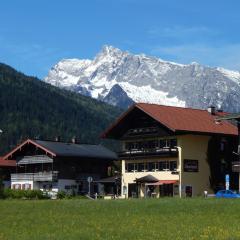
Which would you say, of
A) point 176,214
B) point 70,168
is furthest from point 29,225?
point 70,168

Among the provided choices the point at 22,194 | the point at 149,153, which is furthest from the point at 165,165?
the point at 22,194

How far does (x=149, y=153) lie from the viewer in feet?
266

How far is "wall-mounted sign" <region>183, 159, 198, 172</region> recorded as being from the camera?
77.8 m

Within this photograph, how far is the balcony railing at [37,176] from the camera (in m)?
94.8

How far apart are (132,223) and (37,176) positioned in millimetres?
73150

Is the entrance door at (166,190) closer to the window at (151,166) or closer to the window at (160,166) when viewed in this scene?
the window at (160,166)

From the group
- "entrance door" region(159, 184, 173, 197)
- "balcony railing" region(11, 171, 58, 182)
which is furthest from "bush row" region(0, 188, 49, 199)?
"balcony railing" region(11, 171, 58, 182)

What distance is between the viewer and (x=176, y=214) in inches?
1211

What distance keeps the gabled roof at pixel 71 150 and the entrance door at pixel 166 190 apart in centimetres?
1898

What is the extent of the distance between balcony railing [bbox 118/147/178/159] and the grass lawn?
135 feet

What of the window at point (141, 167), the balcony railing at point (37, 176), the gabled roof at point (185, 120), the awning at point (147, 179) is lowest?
the awning at point (147, 179)

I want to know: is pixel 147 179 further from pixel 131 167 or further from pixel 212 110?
pixel 212 110

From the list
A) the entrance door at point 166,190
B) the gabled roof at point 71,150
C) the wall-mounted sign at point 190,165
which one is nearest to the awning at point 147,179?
→ the entrance door at point 166,190

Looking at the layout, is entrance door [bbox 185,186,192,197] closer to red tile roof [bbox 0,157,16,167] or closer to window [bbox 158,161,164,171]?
window [bbox 158,161,164,171]
